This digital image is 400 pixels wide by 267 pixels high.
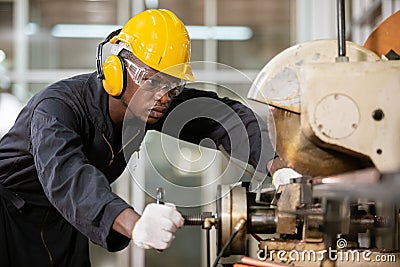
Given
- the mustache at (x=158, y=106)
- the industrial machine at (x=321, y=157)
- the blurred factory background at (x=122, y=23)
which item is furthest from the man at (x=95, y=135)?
the blurred factory background at (x=122, y=23)

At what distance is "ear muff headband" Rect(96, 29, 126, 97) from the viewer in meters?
1.93

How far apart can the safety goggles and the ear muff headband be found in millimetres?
32

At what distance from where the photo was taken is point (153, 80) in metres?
1.95

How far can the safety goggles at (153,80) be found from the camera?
6.39 ft

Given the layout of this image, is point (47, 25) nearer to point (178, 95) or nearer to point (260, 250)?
point (178, 95)

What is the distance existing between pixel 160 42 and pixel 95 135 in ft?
1.07

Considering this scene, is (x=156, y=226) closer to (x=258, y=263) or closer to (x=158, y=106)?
(x=258, y=263)

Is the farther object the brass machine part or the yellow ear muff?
the yellow ear muff

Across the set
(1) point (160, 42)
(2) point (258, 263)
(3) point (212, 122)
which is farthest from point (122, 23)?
(2) point (258, 263)

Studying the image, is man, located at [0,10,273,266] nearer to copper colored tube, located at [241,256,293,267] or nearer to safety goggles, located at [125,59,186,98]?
safety goggles, located at [125,59,186,98]

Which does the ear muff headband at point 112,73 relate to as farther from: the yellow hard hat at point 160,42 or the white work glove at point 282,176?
the white work glove at point 282,176

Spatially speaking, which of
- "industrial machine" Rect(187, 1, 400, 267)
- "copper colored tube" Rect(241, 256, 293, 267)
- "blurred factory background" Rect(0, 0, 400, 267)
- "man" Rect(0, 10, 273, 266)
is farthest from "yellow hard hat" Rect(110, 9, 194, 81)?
"blurred factory background" Rect(0, 0, 400, 267)

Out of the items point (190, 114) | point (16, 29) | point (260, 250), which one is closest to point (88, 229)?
point (260, 250)

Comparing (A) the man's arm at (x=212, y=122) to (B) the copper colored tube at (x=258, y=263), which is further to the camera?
(A) the man's arm at (x=212, y=122)
